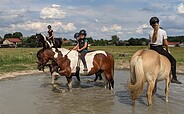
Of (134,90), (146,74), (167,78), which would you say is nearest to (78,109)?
(134,90)

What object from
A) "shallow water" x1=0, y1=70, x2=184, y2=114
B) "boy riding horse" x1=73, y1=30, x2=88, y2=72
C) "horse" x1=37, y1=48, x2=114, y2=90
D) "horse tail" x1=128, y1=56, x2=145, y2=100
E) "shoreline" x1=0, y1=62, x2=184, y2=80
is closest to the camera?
"horse tail" x1=128, y1=56, x2=145, y2=100

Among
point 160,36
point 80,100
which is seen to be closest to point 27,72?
point 80,100

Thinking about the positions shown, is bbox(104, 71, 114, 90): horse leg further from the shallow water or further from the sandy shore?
the sandy shore

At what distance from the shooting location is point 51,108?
702cm

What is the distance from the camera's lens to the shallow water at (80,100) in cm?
674

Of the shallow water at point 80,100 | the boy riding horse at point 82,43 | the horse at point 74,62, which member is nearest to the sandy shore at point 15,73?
the shallow water at point 80,100

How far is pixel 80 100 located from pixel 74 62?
1652 millimetres

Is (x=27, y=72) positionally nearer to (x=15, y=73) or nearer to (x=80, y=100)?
(x=15, y=73)

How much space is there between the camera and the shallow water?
6.74 metres

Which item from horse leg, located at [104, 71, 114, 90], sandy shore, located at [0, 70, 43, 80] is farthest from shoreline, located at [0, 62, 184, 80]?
horse leg, located at [104, 71, 114, 90]

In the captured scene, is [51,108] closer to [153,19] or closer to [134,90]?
[134,90]

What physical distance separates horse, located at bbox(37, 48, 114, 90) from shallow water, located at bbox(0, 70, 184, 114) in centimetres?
60

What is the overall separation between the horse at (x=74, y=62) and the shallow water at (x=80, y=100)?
60 cm

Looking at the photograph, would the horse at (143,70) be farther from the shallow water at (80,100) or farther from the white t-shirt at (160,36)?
the white t-shirt at (160,36)
